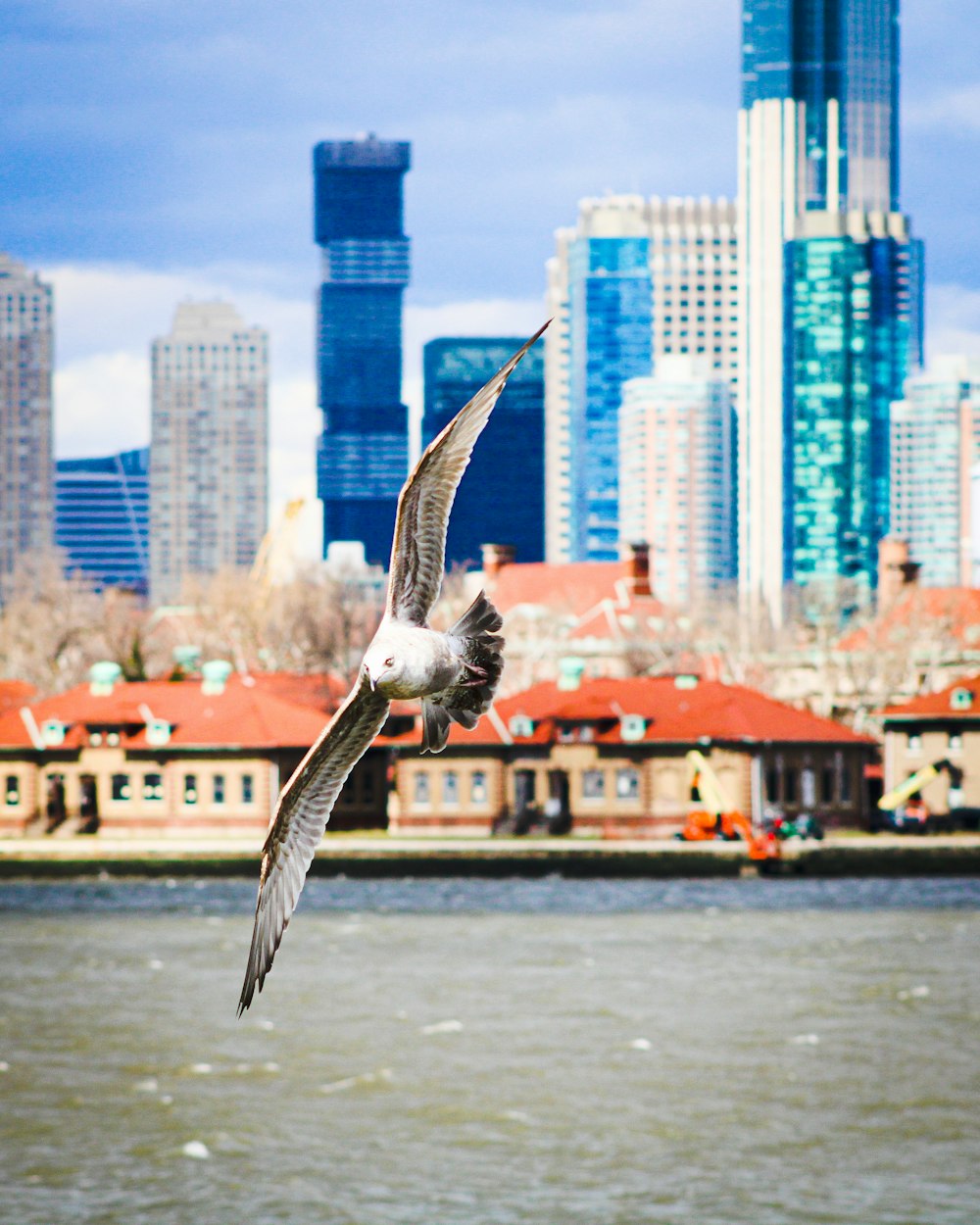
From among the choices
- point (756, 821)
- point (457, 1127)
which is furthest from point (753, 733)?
point (457, 1127)

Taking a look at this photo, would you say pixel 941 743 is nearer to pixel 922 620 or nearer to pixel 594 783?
pixel 594 783

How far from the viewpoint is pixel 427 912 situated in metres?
93.6

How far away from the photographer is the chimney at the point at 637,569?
534 ft

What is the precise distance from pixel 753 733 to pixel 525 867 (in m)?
12.6

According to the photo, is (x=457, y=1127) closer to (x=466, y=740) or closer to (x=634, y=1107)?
(x=634, y=1107)

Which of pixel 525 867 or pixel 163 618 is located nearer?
pixel 525 867

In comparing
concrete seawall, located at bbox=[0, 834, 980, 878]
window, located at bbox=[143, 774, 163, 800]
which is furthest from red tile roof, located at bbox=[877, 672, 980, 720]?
window, located at bbox=[143, 774, 163, 800]

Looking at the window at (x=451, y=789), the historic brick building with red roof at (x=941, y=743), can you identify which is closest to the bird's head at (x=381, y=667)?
the window at (x=451, y=789)

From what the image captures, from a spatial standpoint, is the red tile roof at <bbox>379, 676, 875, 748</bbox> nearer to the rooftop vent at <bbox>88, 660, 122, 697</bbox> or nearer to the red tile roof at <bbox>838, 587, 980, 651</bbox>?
the rooftop vent at <bbox>88, 660, 122, 697</bbox>

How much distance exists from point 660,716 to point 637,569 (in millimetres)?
56074

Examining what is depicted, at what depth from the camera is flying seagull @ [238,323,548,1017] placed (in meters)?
10.5

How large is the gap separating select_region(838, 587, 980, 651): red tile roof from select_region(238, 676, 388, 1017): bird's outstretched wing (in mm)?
132244

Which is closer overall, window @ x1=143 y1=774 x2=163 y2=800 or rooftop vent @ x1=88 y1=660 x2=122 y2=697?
window @ x1=143 y1=774 x2=163 y2=800

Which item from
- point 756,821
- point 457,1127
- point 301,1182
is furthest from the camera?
point 756,821
